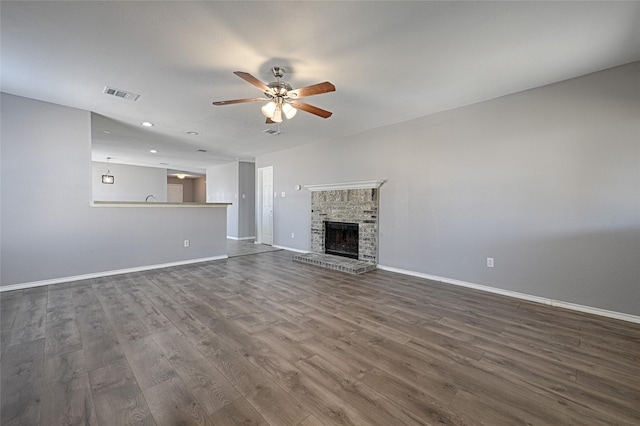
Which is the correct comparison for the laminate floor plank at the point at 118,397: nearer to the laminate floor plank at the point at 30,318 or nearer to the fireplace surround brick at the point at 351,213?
the laminate floor plank at the point at 30,318

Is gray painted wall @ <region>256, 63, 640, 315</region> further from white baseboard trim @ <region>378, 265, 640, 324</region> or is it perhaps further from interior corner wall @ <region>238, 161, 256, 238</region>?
interior corner wall @ <region>238, 161, 256, 238</region>

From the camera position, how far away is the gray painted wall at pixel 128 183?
8.91 meters

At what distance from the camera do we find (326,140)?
18.4 feet

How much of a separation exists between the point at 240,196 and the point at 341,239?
4268 mm

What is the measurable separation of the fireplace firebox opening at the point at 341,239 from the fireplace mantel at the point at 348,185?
2.46ft

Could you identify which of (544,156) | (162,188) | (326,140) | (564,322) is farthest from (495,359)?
(162,188)

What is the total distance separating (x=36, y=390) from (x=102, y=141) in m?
5.90

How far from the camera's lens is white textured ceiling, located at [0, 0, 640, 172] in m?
1.90

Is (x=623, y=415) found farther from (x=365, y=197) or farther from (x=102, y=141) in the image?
(x=102, y=141)

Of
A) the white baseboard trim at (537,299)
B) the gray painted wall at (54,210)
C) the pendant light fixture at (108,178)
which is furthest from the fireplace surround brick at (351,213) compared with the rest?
the pendant light fixture at (108,178)

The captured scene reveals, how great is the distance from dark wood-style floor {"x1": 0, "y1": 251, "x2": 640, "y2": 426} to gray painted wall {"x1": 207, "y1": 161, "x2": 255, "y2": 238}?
511 centimetres

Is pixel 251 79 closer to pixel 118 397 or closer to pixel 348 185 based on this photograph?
pixel 118 397

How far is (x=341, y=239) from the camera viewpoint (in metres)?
5.51

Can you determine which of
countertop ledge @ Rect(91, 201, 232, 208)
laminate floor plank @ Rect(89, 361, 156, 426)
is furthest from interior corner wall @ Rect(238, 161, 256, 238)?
laminate floor plank @ Rect(89, 361, 156, 426)
